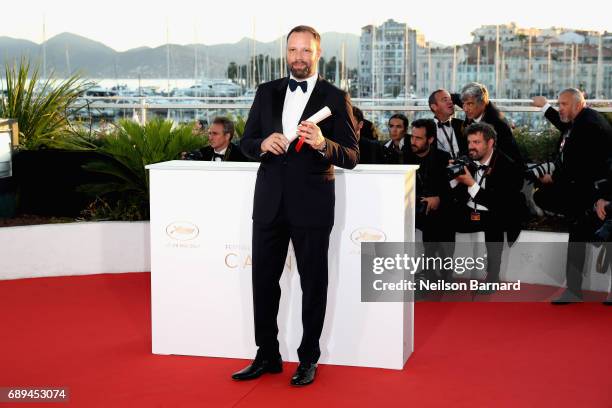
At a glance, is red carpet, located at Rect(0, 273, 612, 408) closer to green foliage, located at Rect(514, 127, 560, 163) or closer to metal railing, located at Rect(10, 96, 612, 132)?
green foliage, located at Rect(514, 127, 560, 163)

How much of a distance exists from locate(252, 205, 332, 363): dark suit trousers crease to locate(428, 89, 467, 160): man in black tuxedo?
113 inches

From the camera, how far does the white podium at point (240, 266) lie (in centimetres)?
466

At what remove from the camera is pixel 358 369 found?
4719mm

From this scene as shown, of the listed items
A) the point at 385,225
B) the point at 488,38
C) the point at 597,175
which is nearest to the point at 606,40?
the point at 488,38

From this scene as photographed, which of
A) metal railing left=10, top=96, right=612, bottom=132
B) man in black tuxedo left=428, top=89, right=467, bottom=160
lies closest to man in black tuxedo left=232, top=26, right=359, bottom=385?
man in black tuxedo left=428, top=89, right=467, bottom=160

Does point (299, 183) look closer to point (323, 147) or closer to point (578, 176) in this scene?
point (323, 147)

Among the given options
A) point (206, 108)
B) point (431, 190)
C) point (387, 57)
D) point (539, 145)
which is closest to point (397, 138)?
point (431, 190)

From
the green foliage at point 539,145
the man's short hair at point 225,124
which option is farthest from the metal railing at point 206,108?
the man's short hair at point 225,124

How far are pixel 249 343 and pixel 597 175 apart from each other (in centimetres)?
291

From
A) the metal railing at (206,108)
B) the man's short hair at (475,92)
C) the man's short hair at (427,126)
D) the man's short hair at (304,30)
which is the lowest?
the man's short hair at (427,126)

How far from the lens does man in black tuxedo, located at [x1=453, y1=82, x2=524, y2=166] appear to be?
6730 millimetres

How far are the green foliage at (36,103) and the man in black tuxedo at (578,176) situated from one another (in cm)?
464

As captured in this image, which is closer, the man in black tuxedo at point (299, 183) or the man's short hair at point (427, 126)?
the man in black tuxedo at point (299, 183)

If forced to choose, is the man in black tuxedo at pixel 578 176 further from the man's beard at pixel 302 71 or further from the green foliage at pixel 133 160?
the green foliage at pixel 133 160
